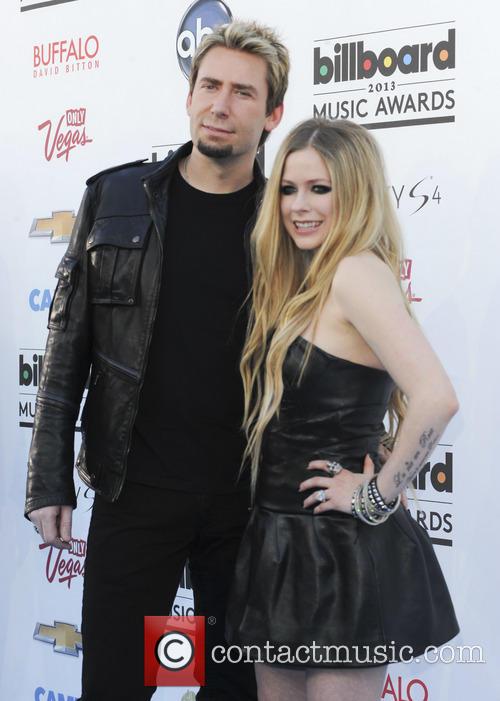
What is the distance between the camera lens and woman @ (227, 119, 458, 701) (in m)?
1.86

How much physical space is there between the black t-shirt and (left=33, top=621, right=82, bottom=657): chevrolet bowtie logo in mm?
1719

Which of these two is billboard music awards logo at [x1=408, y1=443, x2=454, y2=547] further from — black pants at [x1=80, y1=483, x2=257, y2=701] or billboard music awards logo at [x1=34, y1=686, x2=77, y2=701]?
billboard music awards logo at [x1=34, y1=686, x2=77, y2=701]

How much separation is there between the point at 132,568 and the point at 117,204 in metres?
0.90

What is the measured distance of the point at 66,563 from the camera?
381 cm

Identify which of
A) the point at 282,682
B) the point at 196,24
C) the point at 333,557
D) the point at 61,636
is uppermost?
the point at 196,24

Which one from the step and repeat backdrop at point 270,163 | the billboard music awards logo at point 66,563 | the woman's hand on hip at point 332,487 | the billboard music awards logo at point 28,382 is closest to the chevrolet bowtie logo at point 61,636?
the step and repeat backdrop at point 270,163

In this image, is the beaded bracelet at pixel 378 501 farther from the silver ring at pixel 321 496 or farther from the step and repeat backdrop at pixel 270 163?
the step and repeat backdrop at pixel 270 163

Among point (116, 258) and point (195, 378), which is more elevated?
point (116, 258)

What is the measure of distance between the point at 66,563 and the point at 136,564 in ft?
5.25

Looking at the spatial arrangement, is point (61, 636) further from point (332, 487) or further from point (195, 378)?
point (332, 487)

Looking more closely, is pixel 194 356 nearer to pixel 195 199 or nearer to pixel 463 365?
pixel 195 199

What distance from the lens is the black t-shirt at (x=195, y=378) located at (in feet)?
7.48

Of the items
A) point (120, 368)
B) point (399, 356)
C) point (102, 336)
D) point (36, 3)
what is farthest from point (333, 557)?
point (36, 3)

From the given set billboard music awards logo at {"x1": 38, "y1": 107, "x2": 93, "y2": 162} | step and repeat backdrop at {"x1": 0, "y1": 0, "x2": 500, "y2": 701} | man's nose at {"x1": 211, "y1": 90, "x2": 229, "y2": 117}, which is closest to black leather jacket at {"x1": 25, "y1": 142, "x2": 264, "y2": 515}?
man's nose at {"x1": 211, "y1": 90, "x2": 229, "y2": 117}
